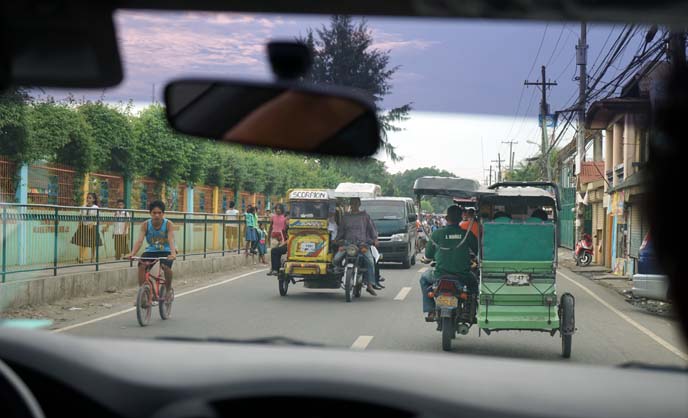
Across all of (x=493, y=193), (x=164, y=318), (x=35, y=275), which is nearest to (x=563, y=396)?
(x=493, y=193)

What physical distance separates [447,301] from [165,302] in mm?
4170

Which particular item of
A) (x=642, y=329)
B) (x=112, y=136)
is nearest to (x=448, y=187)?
(x=642, y=329)

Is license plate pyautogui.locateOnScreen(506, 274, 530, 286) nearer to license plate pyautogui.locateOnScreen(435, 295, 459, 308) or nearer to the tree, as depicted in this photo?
license plate pyautogui.locateOnScreen(435, 295, 459, 308)

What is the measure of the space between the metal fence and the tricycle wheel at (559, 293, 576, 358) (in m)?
7.44

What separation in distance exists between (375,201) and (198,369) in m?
22.7

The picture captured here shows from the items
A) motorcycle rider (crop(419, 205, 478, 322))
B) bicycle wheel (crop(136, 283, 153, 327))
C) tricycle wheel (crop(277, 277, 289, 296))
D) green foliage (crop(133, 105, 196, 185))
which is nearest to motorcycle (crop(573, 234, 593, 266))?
tricycle wheel (crop(277, 277, 289, 296))

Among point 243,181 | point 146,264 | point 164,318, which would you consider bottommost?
point 164,318

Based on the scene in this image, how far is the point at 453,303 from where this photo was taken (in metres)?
8.82

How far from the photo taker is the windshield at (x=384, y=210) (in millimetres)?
24781

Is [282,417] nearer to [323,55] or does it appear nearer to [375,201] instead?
[323,55]

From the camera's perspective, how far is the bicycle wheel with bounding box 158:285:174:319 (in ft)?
36.0

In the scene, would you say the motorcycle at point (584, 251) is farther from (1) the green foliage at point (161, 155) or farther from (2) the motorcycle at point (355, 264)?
(1) the green foliage at point (161, 155)

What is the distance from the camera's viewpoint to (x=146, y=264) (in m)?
11.3

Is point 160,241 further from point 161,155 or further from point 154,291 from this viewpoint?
point 161,155
